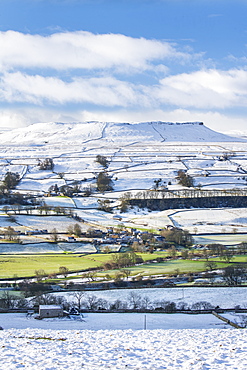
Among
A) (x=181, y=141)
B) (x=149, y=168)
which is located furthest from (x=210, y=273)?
(x=181, y=141)

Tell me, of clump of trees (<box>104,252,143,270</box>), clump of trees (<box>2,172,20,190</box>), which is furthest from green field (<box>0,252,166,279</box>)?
clump of trees (<box>2,172,20,190</box>)

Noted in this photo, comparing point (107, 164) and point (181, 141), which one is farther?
point (181, 141)

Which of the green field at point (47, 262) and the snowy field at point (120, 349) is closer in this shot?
the snowy field at point (120, 349)

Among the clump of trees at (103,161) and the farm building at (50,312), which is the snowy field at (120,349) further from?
the clump of trees at (103,161)

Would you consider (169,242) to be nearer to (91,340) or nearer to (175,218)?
(175,218)

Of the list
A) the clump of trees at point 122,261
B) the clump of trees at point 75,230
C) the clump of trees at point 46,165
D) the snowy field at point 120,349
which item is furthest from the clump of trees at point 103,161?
the snowy field at point 120,349

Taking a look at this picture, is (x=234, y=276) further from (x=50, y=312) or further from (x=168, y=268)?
(x=50, y=312)

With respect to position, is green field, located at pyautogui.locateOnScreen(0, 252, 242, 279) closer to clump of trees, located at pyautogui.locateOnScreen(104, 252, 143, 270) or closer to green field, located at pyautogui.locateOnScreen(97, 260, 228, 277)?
green field, located at pyautogui.locateOnScreen(97, 260, 228, 277)

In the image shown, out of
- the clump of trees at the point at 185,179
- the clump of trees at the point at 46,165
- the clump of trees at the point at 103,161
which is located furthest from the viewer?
the clump of trees at the point at 103,161
